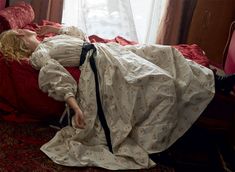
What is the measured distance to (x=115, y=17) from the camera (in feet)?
11.2

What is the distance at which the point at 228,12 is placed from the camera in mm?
3145

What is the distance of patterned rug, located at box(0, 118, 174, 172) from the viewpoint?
168 centimetres

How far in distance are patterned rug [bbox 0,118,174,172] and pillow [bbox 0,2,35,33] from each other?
0.70 meters

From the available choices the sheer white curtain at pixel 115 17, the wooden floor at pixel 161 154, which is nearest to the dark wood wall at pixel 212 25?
the sheer white curtain at pixel 115 17

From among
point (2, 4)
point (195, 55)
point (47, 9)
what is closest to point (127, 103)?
point (195, 55)

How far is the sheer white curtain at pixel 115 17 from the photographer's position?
334 cm

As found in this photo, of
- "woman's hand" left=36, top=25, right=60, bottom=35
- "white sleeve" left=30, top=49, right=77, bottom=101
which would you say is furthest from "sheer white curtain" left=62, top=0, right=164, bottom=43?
"white sleeve" left=30, top=49, right=77, bottom=101

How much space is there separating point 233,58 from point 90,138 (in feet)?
4.30

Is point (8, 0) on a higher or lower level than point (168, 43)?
higher

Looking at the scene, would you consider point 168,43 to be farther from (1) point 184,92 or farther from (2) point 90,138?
(2) point 90,138

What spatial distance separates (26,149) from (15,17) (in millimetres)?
Answer: 1108

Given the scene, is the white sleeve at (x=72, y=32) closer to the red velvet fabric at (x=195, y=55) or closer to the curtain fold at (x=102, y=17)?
the red velvet fabric at (x=195, y=55)

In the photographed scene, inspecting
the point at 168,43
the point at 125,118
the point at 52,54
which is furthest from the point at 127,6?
the point at 125,118

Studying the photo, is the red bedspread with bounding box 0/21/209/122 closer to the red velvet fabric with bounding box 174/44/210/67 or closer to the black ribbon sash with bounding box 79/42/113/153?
the black ribbon sash with bounding box 79/42/113/153
